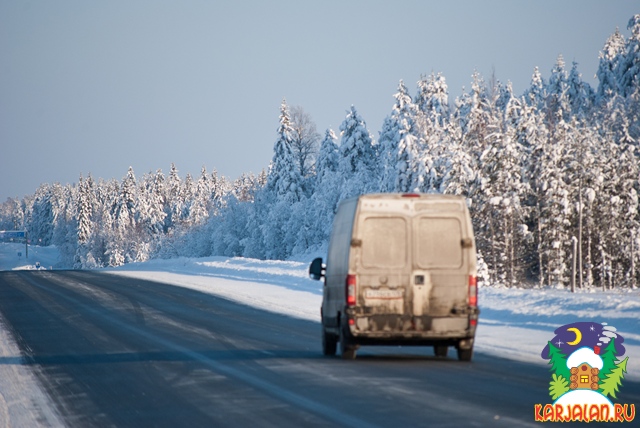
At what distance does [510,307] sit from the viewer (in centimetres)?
2230

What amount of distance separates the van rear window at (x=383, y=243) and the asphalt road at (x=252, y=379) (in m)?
1.53

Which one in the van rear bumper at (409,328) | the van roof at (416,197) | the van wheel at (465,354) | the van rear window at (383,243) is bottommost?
the van wheel at (465,354)

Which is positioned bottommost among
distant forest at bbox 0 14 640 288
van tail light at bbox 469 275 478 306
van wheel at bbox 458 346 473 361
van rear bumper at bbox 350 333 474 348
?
van wheel at bbox 458 346 473 361

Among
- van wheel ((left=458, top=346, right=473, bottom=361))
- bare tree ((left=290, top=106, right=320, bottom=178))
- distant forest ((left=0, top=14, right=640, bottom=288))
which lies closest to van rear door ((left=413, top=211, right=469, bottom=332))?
van wheel ((left=458, top=346, right=473, bottom=361))

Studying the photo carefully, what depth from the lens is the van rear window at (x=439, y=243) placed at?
498 inches

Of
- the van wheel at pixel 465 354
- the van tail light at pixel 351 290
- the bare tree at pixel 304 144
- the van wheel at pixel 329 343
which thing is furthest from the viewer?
the bare tree at pixel 304 144

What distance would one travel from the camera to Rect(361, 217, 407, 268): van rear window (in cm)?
1266

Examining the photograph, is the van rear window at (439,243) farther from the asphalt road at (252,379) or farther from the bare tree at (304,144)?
the bare tree at (304,144)

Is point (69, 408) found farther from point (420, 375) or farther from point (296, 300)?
point (296, 300)

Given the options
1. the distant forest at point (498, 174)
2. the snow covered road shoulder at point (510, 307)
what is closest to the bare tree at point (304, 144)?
the distant forest at point (498, 174)

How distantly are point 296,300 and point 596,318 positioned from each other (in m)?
12.1

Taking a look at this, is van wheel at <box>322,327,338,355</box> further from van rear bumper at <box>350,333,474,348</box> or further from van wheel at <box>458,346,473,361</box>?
van wheel at <box>458,346,473,361</box>

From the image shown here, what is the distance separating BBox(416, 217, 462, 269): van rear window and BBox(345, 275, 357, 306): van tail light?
1.00 meters

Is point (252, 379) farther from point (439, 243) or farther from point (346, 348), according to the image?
point (439, 243)
